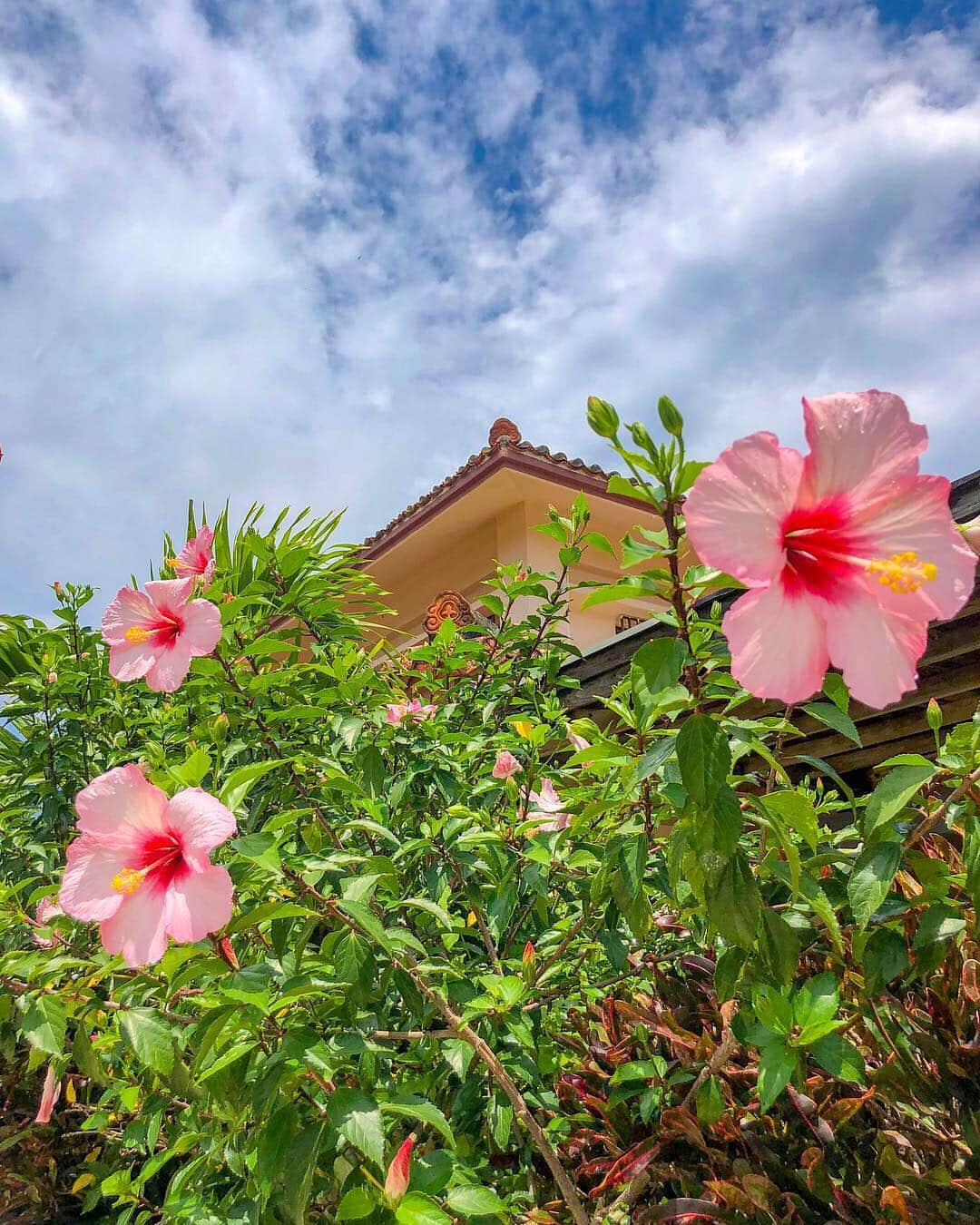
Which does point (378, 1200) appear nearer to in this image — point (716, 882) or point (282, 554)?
point (716, 882)

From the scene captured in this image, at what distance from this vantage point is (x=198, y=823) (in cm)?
105

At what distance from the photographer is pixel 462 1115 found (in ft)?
4.25

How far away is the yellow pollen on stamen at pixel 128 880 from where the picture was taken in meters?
1.04

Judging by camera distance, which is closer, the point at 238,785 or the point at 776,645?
the point at 776,645

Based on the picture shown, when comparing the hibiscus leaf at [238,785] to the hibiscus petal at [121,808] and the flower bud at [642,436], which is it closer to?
the hibiscus petal at [121,808]

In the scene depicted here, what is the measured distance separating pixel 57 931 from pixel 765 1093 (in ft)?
4.92

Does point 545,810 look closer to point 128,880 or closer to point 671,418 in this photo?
point 128,880

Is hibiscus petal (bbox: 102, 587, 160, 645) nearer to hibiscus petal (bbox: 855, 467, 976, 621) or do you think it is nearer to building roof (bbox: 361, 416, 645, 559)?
hibiscus petal (bbox: 855, 467, 976, 621)

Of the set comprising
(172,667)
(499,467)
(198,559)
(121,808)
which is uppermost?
(499,467)

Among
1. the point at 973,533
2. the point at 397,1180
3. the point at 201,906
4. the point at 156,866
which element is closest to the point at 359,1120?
the point at 397,1180

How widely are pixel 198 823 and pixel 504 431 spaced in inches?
226

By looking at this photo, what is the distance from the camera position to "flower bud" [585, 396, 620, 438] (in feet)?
2.72

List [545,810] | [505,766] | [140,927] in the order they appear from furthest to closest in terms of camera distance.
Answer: [505,766], [545,810], [140,927]

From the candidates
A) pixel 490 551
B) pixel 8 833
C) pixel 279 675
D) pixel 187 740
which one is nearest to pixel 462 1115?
pixel 279 675
